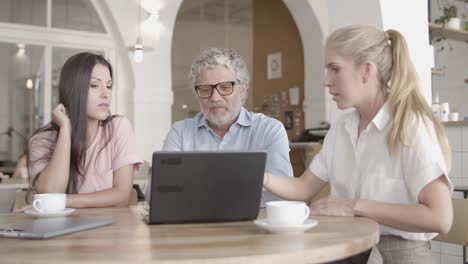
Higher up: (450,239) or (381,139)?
(381,139)

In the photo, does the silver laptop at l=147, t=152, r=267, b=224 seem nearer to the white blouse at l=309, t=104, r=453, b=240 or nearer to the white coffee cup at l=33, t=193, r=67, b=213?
the white coffee cup at l=33, t=193, r=67, b=213

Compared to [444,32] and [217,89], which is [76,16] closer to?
[444,32]

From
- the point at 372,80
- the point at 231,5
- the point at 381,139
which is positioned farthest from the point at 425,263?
the point at 231,5

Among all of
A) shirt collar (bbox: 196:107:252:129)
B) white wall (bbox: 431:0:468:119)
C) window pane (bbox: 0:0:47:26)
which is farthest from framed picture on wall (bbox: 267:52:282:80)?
shirt collar (bbox: 196:107:252:129)

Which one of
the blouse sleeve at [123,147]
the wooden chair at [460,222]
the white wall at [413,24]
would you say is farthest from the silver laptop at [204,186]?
the white wall at [413,24]

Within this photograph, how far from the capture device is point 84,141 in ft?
6.92

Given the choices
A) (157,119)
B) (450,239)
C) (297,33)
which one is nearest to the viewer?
(450,239)

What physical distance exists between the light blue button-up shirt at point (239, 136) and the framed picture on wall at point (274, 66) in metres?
5.75

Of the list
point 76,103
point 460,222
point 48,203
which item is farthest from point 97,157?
point 460,222

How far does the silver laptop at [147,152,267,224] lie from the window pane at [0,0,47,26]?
19.1ft

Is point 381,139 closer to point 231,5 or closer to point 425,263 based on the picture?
point 425,263

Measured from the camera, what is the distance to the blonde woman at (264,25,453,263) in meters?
1.41

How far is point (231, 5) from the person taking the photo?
9.81 m

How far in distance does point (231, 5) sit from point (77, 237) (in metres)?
9.03
